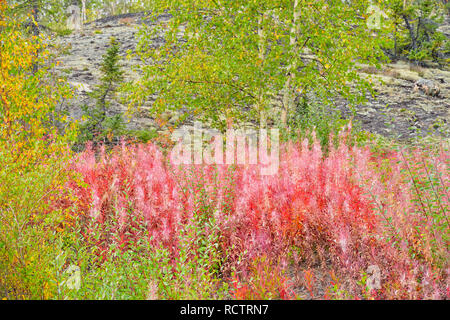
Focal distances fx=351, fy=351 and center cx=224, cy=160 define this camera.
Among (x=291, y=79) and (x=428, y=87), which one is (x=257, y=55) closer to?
(x=291, y=79)

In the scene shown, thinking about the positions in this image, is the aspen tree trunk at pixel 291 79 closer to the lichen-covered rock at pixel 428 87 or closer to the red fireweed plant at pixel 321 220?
the red fireweed plant at pixel 321 220

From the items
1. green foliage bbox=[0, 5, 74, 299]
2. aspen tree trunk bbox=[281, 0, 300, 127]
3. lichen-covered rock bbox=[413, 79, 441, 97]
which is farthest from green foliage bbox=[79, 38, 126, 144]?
lichen-covered rock bbox=[413, 79, 441, 97]

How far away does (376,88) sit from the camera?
15750mm

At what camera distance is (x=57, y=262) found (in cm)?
206

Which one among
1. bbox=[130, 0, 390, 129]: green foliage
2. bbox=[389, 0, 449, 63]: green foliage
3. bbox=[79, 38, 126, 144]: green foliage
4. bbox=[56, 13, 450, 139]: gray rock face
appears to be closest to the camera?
bbox=[130, 0, 390, 129]: green foliage

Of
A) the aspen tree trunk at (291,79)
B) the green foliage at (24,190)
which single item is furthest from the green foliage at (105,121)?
the green foliage at (24,190)

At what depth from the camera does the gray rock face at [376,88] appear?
37.3ft

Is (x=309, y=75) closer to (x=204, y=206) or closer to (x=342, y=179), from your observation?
(x=342, y=179)

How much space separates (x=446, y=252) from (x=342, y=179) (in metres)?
1.46

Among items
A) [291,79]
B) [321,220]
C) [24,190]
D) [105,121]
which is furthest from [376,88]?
[24,190]

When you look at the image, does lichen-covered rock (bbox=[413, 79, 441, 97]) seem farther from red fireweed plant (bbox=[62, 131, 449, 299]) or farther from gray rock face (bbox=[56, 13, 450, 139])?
red fireweed plant (bbox=[62, 131, 449, 299])

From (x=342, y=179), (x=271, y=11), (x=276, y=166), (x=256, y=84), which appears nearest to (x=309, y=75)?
(x=256, y=84)

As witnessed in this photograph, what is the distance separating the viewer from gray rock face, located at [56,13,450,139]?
37.3 ft

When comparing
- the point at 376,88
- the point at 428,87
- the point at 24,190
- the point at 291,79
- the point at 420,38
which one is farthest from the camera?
the point at 420,38
